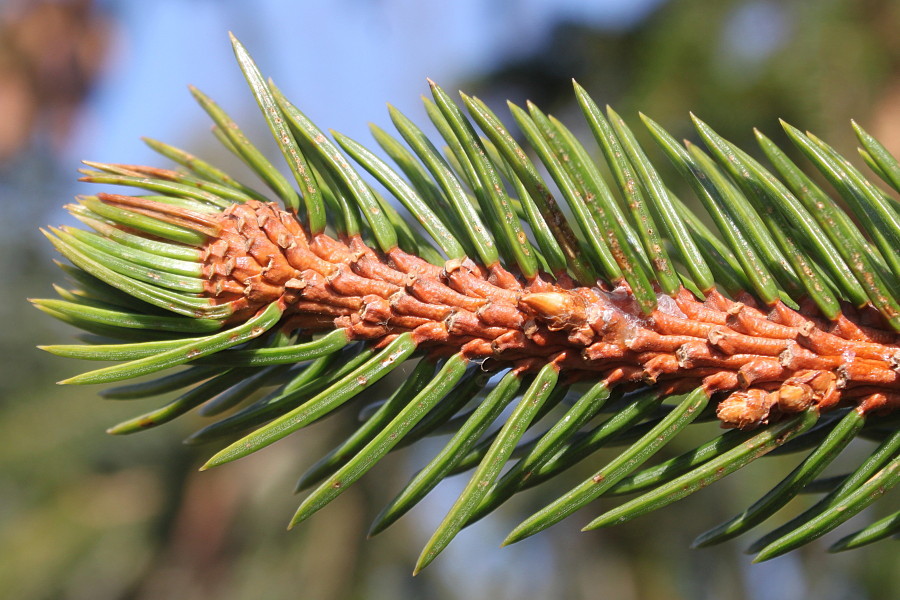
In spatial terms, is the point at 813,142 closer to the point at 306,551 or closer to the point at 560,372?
the point at 560,372

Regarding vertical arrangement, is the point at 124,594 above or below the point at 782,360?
below

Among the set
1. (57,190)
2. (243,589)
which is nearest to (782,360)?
(243,589)

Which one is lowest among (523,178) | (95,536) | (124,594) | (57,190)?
(124,594)

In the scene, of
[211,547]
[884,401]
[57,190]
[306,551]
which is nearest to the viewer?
[884,401]

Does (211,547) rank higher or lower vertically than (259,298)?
lower

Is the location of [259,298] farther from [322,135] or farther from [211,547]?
[211,547]

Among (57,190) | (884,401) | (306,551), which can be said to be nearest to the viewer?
(884,401)

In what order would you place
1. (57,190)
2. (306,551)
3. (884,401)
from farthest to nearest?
1. (57,190)
2. (306,551)
3. (884,401)

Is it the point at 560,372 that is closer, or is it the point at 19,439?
the point at 560,372

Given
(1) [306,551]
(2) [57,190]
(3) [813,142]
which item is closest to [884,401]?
(3) [813,142]
